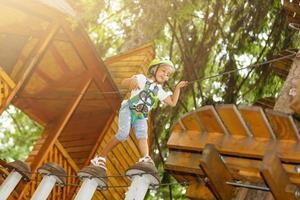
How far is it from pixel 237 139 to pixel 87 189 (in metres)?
1.62

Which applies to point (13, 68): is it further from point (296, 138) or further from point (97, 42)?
point (296, 138)

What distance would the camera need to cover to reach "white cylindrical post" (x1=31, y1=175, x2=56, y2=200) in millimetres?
4668

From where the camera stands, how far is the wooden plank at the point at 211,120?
3492mm

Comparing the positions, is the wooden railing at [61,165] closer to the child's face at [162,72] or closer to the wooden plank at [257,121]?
the child's face at [162,72]

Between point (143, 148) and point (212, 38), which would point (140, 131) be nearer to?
point (143, 148)

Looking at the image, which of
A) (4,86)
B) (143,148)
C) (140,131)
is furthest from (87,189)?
(4,86)

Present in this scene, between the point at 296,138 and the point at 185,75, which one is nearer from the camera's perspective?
the point at 296,138

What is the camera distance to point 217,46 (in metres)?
11.5

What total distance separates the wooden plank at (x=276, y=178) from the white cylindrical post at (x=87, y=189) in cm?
185

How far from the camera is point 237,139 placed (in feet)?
11.4

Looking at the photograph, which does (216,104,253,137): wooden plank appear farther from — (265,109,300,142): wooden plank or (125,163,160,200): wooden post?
(125,163,160,200): wooden post

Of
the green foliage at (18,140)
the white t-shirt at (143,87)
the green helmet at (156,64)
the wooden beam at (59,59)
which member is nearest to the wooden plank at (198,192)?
the white t-shirt at (143,87)

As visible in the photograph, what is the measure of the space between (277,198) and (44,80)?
27.7 ft

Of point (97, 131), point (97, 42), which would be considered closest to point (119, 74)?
point (97, 131)
